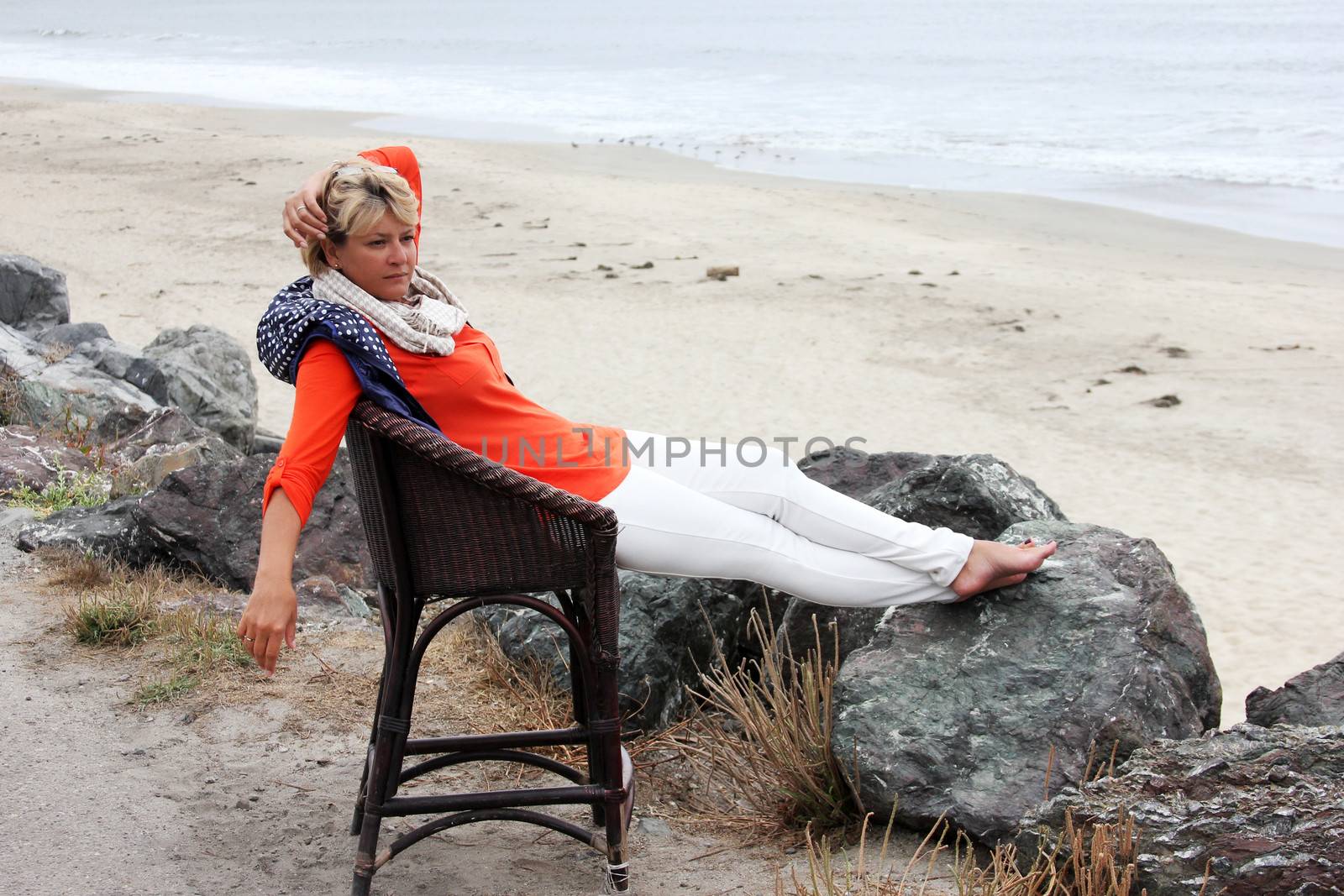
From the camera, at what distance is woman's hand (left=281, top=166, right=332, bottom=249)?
9.35 ft

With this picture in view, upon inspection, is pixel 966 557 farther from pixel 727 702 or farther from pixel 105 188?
pixel 105 188

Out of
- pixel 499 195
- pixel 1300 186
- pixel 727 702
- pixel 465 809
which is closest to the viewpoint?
pixel 465 809

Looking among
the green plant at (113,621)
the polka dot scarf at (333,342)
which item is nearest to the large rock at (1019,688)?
the polka dot scarf at (333,342)

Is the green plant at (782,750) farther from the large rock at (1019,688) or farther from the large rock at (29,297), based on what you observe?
the large rock at (29,297)

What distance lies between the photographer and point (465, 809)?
291 centimetres

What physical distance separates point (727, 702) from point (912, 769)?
0.76 m

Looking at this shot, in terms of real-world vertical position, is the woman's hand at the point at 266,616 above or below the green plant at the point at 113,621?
above

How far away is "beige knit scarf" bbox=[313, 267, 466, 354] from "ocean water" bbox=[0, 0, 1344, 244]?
16.1 meters

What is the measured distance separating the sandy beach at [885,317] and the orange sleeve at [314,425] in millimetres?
4046

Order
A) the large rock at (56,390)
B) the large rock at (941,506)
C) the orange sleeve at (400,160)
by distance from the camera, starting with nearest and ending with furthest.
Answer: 1. the orange sleeve at (400,160)
2. the large rock at (941,506)
3. the large rock at (56,390)

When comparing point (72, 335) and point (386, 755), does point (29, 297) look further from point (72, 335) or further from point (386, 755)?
→ point (386, 755)

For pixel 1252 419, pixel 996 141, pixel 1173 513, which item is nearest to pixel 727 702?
pixel 1173 513

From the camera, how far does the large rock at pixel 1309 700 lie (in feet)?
10.2

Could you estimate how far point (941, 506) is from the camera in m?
3.77
